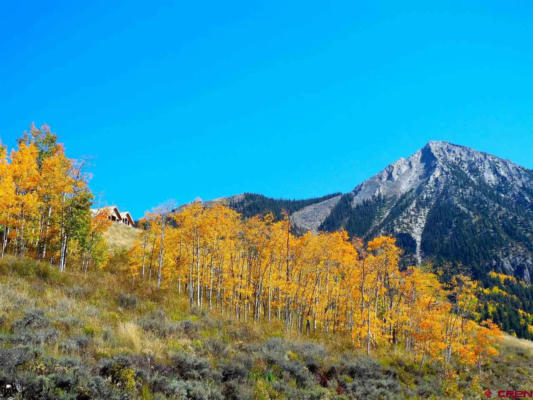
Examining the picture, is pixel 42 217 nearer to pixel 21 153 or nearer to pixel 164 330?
pixel 21 153

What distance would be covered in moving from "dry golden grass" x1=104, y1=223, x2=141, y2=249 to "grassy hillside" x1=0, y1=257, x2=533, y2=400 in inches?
1496

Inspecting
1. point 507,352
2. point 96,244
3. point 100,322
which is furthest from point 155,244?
point 507,352

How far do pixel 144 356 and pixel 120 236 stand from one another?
5513 centimetres

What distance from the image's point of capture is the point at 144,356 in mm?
9445

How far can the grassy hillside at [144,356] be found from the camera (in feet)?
23.9

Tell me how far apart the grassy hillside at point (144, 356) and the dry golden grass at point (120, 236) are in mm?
38003

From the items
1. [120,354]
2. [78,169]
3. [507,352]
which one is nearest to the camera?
[120,354]

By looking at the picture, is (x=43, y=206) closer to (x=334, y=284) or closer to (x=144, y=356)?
(x=144, y=356)

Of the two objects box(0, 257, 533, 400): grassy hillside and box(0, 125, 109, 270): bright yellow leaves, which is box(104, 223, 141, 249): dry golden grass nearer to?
box(0, 125, 109, 270): bright yellow leaves

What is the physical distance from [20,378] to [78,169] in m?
26.6

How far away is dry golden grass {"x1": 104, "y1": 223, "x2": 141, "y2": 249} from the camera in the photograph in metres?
53.8

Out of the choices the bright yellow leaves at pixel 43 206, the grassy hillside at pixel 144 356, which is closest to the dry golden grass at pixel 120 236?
the bright yellow leaves at pixel 43 206

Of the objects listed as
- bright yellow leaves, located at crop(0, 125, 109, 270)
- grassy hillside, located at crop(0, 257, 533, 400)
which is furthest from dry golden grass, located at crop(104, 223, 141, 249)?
grassy hillside, located at crop(0, 257, 533, 400)

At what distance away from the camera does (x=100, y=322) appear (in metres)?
11.8
